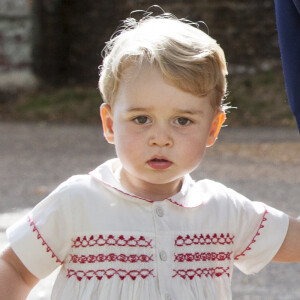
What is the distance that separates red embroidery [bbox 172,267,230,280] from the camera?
7.72 ft

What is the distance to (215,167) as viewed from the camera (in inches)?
286

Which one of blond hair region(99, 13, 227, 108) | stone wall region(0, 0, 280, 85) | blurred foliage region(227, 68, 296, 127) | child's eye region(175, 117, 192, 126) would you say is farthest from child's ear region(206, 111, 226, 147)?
stone wall region(0, 0, 280, 85)

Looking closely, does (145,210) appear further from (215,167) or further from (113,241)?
(215,167)

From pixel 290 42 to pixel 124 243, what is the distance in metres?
0.73

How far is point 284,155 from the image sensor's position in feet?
26.1

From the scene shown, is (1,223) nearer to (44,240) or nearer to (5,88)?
(44,240)

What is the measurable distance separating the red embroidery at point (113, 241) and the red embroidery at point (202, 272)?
4.5 inches

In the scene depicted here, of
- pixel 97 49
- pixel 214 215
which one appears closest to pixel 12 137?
pixel 97 49

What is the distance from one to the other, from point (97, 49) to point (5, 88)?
62.9 inches

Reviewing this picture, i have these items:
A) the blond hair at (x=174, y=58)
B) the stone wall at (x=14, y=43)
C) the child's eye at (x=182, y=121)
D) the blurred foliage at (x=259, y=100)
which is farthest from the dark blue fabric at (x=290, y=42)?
the stone wall at (x=14, y=43)

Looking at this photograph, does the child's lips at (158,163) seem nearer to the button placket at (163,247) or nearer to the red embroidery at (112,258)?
the button placket at (163,247)

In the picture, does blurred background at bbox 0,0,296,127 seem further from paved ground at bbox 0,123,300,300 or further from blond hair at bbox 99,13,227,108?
blond hair at bbox 99,13,227,108

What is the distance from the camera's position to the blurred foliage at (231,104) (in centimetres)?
1064

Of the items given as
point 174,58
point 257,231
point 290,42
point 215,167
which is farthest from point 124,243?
point 215,167
